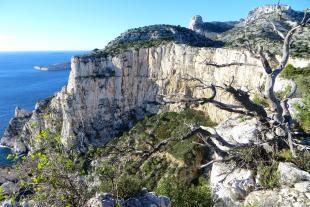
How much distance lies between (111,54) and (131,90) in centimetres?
929

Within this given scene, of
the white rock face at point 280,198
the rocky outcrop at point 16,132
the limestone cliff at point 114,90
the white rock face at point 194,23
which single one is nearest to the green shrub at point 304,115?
the white rock face at point 280,198

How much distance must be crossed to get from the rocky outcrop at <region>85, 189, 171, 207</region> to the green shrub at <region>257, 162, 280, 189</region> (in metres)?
3.78

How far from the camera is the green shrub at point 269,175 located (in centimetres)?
1327

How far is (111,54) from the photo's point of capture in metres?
80.5

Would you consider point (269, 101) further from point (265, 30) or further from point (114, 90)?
point (265, 30)

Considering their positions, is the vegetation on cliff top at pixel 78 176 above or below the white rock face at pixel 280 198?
above

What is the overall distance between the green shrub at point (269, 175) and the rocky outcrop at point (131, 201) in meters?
3.78

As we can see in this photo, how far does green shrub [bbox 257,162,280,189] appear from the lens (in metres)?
13.3

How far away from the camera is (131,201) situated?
1303 cm

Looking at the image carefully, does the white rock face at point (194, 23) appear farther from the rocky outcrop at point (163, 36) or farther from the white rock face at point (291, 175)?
the white rock face at point (291, 175)

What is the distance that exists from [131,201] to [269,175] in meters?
5.36

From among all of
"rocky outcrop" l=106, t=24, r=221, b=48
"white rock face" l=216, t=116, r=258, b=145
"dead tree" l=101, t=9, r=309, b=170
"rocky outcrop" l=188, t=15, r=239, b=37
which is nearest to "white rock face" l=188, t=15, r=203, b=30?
"rocky outcrop" l=188, t=15, r=239, b=37

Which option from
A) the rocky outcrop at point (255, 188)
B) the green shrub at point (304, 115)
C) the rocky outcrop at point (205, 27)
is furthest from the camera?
the rocky outcrop at point (205, 27)

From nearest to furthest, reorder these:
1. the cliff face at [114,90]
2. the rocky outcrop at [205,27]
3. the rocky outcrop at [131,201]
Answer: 1. the rocky outcrop at [131,201]
2. the cliff face at [114,90]
3. the rocky outcrop at [205,27]
